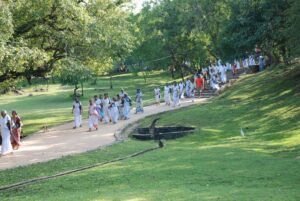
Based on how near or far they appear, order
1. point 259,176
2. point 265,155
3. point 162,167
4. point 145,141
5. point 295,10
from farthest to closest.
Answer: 1. point 295,10
2. point 145,141
3. point 265,155
4. point 162,167
5. point 259,176

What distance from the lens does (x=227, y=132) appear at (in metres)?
23.0

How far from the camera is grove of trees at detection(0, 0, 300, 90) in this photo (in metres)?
19.9

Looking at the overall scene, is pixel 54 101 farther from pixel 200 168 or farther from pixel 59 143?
pixel 200 168

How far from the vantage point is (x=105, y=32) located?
25.3 m

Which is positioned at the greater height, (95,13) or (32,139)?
(95,13)

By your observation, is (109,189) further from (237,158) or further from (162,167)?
(237,158)

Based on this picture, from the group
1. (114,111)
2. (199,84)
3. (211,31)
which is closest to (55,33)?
(114,111)

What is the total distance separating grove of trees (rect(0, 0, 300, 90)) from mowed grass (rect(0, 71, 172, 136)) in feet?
9.99

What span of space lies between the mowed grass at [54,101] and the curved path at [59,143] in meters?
2.73

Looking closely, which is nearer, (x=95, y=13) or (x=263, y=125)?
(x=263, y=125)

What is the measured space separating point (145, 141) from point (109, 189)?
8.84 metres

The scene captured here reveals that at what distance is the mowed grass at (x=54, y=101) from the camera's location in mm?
33219

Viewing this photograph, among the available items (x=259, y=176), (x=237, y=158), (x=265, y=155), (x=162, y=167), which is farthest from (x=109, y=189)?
(x=265, y=155)

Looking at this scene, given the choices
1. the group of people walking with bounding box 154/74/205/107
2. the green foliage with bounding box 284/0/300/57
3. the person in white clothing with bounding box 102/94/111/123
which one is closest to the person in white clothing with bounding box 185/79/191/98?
the group of people walking with bounding box 154/74/205/107
